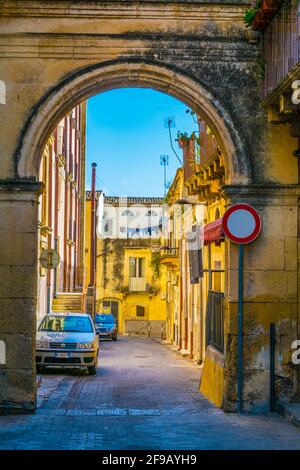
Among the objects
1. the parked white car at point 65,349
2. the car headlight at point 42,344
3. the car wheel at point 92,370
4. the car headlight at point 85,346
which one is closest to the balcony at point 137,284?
the parked white car at point 65,349

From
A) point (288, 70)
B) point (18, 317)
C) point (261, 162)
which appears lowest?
point (18, 317)

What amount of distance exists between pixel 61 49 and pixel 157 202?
164 ft

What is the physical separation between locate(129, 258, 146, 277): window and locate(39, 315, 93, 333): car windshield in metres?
37.5

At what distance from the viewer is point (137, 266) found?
59.0 m

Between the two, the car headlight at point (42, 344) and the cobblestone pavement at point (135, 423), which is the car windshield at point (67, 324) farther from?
the cobblestone pavement at point (135, 423)

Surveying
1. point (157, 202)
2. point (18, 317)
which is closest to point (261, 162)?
point (18, 317)

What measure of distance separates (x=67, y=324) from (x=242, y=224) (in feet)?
32.7

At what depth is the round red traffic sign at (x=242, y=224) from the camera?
11680 millimetres

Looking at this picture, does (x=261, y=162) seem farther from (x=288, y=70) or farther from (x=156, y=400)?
(x=156, y=400)

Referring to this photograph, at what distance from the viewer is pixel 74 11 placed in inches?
470

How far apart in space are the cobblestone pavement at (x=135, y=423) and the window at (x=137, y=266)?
41714 mm

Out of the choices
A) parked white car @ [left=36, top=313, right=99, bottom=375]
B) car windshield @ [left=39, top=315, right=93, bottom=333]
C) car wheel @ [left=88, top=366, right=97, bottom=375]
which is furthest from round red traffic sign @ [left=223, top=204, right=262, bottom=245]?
car windshield @ [left=39, top=315, right=93, bottom=333]

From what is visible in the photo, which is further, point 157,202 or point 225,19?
point 157,202

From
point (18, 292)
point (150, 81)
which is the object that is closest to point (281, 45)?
point (150, 81)
